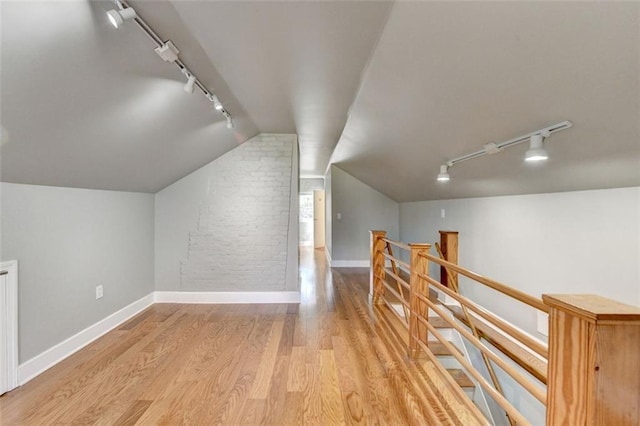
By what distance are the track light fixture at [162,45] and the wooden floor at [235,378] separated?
80.5 inches

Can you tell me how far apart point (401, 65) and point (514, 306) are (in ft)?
9.46

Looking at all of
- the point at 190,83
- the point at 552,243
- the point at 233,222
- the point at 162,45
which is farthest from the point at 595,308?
the point at 233,222

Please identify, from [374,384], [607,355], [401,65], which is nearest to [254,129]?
[401,65]

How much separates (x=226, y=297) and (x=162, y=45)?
10.1 ft

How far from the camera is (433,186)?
4.10m

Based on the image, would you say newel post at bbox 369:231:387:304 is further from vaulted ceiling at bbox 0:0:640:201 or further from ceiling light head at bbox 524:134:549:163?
ceiling light head at bbox 524:134:549:163

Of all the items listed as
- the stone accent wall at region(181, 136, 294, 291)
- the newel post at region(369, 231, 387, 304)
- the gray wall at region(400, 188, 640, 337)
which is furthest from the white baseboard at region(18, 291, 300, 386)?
the gray wall at region(400, 188, 640, 337)

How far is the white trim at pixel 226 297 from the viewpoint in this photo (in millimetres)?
3912

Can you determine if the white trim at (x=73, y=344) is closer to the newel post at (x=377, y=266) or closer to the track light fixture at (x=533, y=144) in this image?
the newel post at (x=377, y=266)

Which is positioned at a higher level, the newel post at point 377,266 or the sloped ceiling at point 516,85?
the sloped ceiling at point 516,85

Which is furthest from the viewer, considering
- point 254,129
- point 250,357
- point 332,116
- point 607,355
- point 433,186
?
point 433,186

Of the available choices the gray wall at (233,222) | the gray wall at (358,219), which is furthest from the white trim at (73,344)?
the gray wall at (358,219)

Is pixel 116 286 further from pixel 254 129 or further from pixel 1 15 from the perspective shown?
pixel 1 15

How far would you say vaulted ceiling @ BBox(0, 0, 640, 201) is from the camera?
1229 mm
